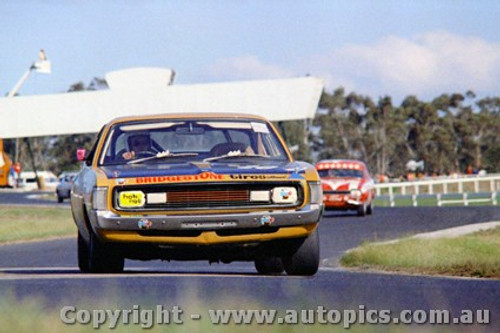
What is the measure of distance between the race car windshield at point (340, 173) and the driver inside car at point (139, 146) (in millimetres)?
23085

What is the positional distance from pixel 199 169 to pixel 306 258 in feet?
4.39

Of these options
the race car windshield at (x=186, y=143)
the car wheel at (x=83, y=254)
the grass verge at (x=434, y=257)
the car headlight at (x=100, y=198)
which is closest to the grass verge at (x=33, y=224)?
the grass verge at (x=434, y=257)

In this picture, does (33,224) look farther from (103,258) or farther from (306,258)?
(306,258)

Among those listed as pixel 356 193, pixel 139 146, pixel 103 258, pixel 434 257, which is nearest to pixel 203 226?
pixel 103 258

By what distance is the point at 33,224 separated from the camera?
118 ft

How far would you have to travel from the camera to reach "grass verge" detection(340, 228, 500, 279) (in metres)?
15.9

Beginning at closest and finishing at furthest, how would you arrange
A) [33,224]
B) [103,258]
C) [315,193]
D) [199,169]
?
[199,169], [315,193], [103,258], [33,224]

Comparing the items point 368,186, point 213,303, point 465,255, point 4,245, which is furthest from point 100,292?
point 368,186

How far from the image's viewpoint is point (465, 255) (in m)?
17.4

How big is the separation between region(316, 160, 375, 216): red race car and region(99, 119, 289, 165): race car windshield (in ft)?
71.4

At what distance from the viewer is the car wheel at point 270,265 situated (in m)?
12.6

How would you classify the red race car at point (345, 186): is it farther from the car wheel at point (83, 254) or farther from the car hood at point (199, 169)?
the car hood at point (199, 169)

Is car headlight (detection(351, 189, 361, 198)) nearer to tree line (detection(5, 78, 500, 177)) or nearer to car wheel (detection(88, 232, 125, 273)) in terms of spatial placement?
car wheel (detection(88, 232, 125, 273))

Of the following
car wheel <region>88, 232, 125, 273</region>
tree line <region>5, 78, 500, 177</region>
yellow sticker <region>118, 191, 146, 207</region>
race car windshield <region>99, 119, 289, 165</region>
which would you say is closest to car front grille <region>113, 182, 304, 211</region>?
yellow sticker <region>118, 191, 146, 207</region>
